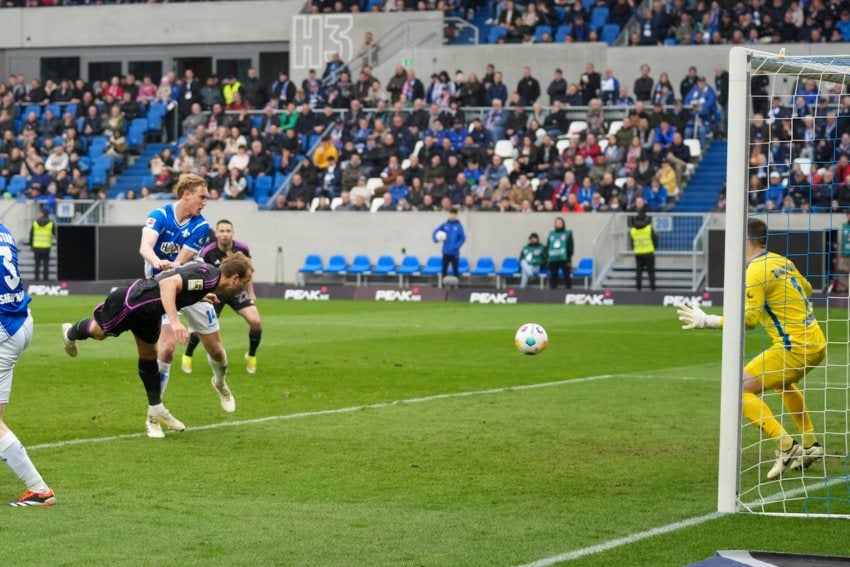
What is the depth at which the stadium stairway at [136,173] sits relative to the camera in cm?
4202

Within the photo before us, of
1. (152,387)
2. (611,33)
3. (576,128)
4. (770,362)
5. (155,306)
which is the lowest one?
(152,387)

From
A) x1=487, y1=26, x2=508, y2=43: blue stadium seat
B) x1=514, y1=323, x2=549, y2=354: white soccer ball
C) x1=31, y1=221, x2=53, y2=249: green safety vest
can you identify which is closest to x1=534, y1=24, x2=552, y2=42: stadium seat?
x1=487, y1=26, x2=508, y2=43: blue stadium seat

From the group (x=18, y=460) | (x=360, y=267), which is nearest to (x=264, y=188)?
(x=360, y=267)

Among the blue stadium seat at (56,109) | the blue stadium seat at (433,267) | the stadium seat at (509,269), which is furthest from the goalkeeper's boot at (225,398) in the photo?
the blue stadium seat at (56,109)

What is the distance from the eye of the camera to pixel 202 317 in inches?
524

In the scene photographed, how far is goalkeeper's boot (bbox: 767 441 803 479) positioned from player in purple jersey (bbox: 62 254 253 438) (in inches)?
164

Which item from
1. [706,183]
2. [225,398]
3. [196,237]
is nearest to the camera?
[196,237]

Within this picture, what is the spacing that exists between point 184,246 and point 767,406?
5362mm

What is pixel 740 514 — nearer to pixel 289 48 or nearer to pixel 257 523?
pixel 257 523

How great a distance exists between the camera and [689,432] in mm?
12477

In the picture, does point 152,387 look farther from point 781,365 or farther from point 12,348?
point 781,365

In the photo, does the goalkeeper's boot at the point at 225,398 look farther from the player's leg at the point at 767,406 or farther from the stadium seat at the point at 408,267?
the stadium seat at the point at 408,267

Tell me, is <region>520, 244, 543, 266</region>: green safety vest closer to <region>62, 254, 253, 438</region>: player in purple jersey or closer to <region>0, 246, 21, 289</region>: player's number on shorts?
<region>62, 254, 253, 438</region>: player in purple jersey

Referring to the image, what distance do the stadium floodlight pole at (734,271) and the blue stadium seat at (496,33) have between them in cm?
3246
